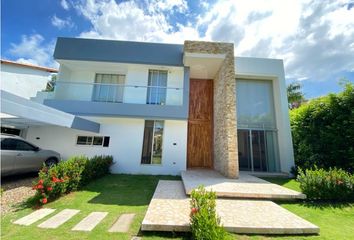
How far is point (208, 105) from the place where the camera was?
1211 centimetres

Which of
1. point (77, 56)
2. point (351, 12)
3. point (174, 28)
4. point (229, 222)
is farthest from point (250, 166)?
point (77, 56)

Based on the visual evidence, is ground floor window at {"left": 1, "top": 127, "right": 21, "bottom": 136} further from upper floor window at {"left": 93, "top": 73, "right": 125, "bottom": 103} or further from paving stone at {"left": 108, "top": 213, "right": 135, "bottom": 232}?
paving stone at {"left": 108, "top": 213, "right": 135, "bottom": 232}

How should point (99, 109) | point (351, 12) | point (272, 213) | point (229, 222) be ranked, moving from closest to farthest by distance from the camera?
point (229, 222) < point (272, 213) < point (351, 12) < point (99, 109)

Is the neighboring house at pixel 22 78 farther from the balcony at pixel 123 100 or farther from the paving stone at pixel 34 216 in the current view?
the paving stone at pixel 34 216

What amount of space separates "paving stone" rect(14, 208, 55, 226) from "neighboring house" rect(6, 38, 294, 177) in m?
4.97

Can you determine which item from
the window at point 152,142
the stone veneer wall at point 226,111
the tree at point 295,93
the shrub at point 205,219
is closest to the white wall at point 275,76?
the stone veneer wall at point 226,111

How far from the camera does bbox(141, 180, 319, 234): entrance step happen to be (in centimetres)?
376

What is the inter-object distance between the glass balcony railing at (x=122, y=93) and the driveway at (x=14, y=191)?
491 cm

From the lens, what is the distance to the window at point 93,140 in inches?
397

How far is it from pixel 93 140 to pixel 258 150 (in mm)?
10897

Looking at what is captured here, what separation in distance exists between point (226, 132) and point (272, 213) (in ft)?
15.0

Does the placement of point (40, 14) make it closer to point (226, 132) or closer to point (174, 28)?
point (174, 28)

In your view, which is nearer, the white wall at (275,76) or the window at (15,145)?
the window at (15,145)

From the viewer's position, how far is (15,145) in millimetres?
7027
